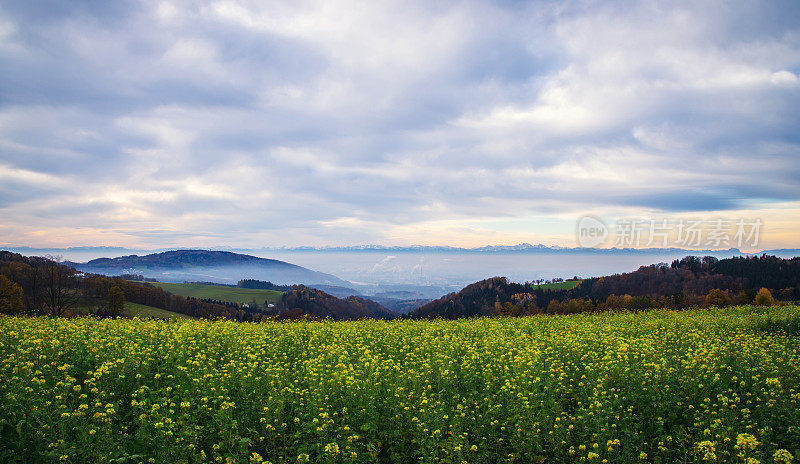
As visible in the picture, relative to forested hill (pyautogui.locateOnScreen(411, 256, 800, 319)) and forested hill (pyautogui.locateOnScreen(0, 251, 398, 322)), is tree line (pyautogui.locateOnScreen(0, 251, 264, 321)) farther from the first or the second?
forested hill (pyautogui.locateOnScreen(411, 256, 800, 319))

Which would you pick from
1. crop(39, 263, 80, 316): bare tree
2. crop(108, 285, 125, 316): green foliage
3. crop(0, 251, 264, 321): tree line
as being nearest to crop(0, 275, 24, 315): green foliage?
crop(0, 251, 264, 321): tree line

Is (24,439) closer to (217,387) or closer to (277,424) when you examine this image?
(217,387)

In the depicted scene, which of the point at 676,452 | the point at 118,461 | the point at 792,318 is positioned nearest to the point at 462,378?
the point at 676,452

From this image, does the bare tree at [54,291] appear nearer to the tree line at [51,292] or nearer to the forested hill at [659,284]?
the tree line at [51,292]

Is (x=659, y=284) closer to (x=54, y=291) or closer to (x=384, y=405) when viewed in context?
(x=384, y=405)

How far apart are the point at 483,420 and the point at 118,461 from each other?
657 cm

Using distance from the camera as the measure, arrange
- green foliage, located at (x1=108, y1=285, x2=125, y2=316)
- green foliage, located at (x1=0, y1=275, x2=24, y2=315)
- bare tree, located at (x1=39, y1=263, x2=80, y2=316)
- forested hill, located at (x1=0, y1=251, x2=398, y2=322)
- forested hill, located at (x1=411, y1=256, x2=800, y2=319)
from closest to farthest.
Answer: green foliage, located at (x1=0, y1=275, x2=24, y2=315) < forested hill, located at (x1=0, y1=251, x2=398, y2=322) < bare tree, located at (x1=39, y1=263, x2=80, y2=316) < green foliage, located at (x1=108, y1=285, x2=125, y2=316) < forested hill, located at (x1=411, y1=256, x2=800, y2=319)

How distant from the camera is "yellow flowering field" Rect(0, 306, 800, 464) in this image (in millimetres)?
6965

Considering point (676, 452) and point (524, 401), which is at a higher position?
point (524, 401)

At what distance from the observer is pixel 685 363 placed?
1116 centimetres

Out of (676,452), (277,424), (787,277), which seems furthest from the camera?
(787,277)

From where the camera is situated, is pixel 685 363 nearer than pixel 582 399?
No

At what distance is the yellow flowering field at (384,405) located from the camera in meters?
6.96

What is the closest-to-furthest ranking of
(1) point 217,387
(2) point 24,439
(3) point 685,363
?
(2) point 24,439 → (1) point 217,387 → (3) point 685,363
